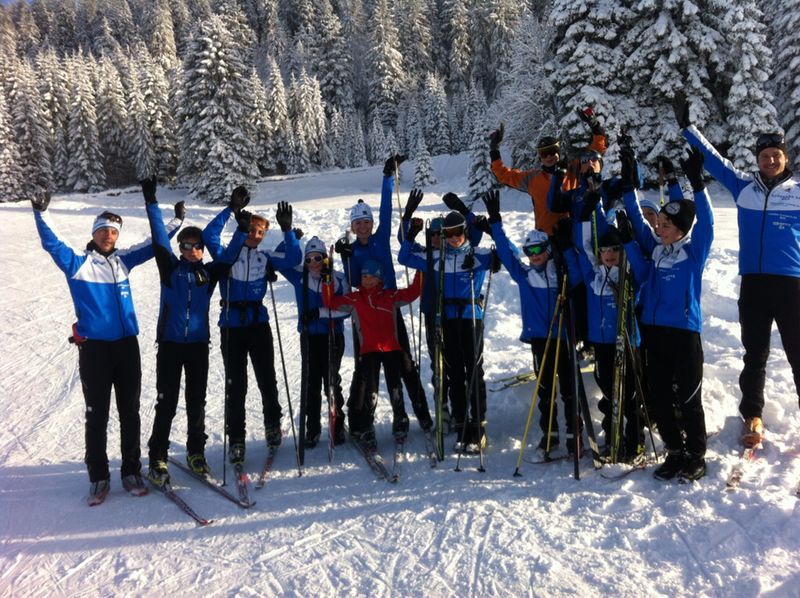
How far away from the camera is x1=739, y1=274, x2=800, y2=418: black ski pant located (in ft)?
12.8

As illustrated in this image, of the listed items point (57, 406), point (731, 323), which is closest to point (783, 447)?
point (731, 323)

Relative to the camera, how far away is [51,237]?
13.4 ft

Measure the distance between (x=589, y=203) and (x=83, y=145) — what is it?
155 feet

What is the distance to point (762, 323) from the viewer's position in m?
4.04

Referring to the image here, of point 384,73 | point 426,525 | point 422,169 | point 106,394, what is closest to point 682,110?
point 426,525

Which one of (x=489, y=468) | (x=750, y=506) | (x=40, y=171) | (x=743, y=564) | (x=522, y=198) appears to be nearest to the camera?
(x=743, y=564)

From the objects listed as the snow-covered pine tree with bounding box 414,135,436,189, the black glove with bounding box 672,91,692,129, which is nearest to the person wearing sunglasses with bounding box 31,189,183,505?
the black glove with bounding box 672,91,692,129

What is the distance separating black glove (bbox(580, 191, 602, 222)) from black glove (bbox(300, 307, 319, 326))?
2564 mm

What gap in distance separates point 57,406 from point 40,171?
136 feet

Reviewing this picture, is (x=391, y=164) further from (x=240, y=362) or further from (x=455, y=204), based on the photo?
(x=240, y=362)

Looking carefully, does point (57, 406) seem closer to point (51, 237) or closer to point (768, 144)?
point (51, 237)

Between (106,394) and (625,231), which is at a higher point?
(625,231)

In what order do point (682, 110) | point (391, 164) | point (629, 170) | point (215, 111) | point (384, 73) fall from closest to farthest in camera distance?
1. point (629, 170)
2. point (682, 110)
3. point (391, 164)
4. point (215, 111)
5. point (384, 73)

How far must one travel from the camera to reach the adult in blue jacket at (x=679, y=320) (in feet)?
12.2
